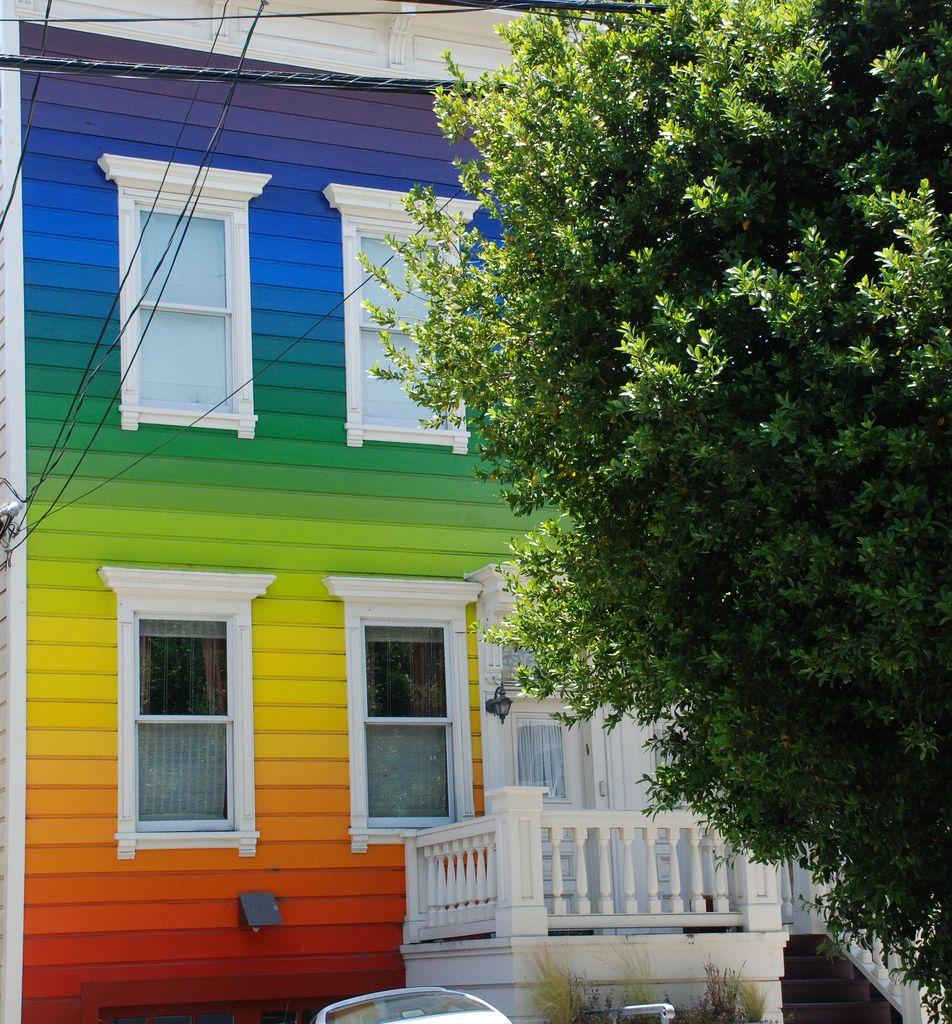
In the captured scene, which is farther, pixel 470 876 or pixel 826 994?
pixel 826 994

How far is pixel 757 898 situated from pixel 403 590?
401 cm

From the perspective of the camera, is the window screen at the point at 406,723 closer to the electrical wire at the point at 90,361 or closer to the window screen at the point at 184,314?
the window screen at the point at 184,314

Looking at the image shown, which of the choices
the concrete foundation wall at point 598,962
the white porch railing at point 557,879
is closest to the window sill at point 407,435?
the white porch railing at point 557,879

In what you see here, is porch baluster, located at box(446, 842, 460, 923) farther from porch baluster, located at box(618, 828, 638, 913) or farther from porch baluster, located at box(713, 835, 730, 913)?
porch baluster, located at box(713, 835, 730, 913)

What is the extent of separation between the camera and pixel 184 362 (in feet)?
42.0

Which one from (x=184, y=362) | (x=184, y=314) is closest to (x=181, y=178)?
(x=184, y=314)

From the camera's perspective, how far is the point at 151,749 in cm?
1189

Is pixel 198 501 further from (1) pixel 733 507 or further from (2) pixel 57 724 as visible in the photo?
(1) pixel 733 507

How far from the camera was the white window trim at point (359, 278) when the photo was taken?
13.2 metres

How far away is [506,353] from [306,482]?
4.65 m

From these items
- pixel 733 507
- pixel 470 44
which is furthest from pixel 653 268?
pixel 470 44

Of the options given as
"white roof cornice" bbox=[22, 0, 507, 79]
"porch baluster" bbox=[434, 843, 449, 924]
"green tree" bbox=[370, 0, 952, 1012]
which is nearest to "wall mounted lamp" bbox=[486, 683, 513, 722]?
"porch baluster" bbox=[434, 843, 449, 924]

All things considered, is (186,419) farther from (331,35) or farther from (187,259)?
(331,35)

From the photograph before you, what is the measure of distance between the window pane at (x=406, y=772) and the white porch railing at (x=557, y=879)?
48 centimetres
